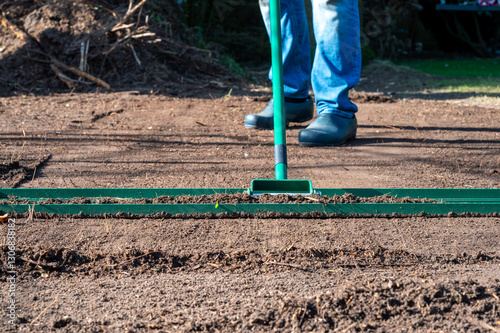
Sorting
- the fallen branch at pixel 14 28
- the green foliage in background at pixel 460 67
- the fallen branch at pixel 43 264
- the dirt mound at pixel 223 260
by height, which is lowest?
the green foliage in background at pixel 460 67

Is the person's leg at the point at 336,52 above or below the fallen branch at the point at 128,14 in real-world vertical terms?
below

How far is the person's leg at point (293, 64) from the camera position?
3.23m

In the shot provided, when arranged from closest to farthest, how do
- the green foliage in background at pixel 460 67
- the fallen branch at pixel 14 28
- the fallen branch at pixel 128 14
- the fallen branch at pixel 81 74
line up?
1. the fallen branch at pixel 81 74
2. the fallen branch at pixel 14 28
3. the fallen branch at pixel 128 14
4. the green foliage in background at pixel 460 67

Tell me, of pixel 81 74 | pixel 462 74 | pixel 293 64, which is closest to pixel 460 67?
pixel 462 74

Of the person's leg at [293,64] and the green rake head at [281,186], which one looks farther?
the person's leg at [293,64]

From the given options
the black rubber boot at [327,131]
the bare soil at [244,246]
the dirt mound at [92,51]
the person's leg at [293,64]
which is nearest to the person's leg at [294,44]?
the person's leg at [293,64]

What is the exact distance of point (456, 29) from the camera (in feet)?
35.3

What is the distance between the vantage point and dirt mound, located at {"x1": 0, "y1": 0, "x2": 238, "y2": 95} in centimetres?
549

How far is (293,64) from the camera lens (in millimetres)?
3340

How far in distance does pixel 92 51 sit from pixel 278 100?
4.44 metres

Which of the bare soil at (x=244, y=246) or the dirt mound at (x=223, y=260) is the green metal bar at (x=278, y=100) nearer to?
the bare soil at (x=244, y=246)

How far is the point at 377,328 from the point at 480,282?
0.40 meters

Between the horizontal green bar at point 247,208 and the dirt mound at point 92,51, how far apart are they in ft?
11.8

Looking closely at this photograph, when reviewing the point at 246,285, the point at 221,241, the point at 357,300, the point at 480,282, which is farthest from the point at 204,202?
the point at 480,282
